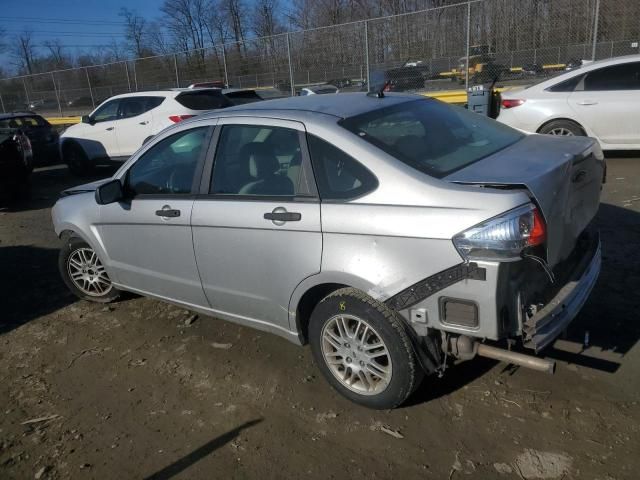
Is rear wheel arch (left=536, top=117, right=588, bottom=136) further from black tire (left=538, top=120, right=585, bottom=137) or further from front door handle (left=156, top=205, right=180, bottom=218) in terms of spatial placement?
front door handle (left=156, top=205, right=180, bottom=218)

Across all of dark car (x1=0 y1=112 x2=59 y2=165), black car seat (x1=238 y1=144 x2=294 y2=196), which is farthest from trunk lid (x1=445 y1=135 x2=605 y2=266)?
dark car (x1=0 y1=112 x2=59 y2=165)

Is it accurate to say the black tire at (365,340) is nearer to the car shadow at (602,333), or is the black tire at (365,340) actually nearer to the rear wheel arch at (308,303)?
the rear wheel arch at (308,303)

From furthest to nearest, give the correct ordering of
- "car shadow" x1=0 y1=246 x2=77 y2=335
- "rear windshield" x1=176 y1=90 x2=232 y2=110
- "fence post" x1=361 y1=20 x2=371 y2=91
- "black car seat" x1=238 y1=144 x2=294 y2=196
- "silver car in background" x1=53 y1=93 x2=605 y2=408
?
"fence post" x1=361 y1=20 x2=371 y2=91
"rear windshield" x1=176 y1=90 x2=232 y2=110
"car shadow" x1=0 y1=246 x2=77 y2=335
"black car seat" x1=238 y1=144 x2=294 y2=196
"silver car in background" x1=53 y1=93 x2=605 y2=408

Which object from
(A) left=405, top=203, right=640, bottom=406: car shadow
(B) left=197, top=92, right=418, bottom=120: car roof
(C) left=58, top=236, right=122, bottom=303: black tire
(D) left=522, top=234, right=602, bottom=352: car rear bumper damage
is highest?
(B) left=197, top=92, right=418, bottom=120: car roof

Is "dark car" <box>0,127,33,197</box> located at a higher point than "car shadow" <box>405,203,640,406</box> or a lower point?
higher

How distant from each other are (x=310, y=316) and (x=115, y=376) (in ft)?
5.03

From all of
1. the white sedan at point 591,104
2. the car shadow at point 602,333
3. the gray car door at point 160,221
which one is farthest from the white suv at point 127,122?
the car shadow at point 602,333

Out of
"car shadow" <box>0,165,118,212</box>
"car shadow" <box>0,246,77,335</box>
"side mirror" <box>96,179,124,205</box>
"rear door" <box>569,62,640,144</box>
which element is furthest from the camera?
"car shadow" <box>0,165,118,212</box>

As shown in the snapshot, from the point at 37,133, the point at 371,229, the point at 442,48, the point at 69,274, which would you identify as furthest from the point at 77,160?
the point at 371,229

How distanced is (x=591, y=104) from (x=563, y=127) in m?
0.50

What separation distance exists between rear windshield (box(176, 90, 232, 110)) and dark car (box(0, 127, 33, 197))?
286cm

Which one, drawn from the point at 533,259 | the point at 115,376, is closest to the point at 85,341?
the point at 115,376

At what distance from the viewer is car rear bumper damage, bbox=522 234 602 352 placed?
2.66 m

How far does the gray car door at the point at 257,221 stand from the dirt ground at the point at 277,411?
0.51 m
